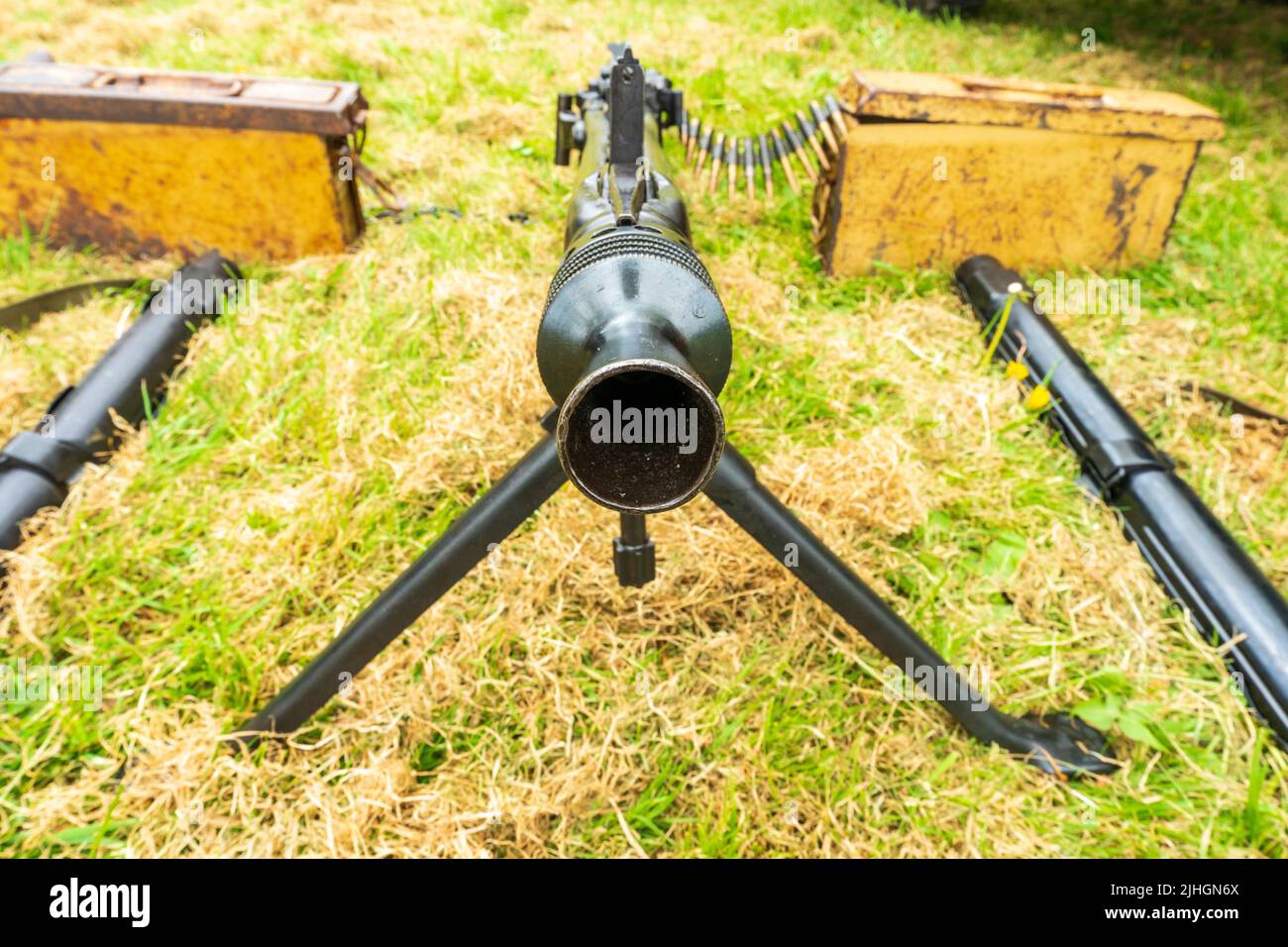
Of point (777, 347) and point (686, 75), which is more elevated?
point (686, 75)

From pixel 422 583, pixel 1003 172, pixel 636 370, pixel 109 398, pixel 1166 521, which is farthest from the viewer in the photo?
pixel 1003 172

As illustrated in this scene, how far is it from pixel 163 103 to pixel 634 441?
112 inches

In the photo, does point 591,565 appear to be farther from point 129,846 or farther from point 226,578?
point 129,846

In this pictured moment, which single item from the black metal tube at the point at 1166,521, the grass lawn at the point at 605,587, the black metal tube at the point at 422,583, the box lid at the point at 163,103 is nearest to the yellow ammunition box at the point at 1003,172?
the grass lawn at the point at 605,587

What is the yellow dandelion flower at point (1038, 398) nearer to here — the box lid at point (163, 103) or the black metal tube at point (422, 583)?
the black metal tube at point (422, 583)

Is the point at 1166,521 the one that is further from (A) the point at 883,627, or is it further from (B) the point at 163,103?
(B) the point at 163,103

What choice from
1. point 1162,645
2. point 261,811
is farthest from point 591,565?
point 1162,645

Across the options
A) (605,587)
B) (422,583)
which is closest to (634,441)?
(422,583)

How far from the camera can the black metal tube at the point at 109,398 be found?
226 centimetres

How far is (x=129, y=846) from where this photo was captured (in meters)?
1.65

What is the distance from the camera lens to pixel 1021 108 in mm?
3154

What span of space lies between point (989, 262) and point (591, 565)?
220 cm

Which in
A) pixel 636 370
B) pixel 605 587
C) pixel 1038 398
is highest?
pixel 636 370

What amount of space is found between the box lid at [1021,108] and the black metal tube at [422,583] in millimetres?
2321
